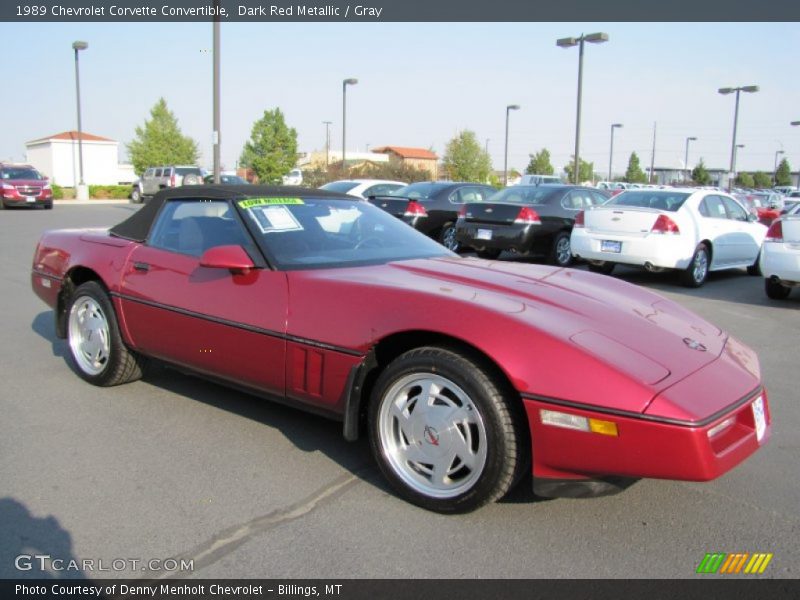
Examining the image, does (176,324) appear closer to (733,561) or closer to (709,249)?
(733,561)

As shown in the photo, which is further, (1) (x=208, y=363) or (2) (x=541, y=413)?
(1) (x=208, y=363)

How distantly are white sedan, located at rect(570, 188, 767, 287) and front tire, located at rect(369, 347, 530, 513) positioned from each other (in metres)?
7.21

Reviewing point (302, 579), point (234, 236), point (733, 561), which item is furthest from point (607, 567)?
point (234, 236)

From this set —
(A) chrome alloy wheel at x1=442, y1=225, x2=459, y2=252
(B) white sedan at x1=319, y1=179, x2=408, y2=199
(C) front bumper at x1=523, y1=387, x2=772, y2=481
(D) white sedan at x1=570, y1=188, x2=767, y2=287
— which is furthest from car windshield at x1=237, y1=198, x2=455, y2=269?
(B) white sedan at x1=319, y1=179, x2=408, y2=199

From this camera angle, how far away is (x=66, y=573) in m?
2.47

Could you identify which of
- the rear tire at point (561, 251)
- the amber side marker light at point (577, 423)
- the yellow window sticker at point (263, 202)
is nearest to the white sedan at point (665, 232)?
the rear tire at point (561, 251)

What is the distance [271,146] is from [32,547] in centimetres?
4525

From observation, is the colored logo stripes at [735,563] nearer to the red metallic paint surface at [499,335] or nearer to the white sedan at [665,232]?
the red metallic paint surface at [499,335]

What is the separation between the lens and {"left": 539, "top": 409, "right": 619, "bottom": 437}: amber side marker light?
2501 mm

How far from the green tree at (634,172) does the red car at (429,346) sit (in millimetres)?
71365

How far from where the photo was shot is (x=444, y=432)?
9.45 feet

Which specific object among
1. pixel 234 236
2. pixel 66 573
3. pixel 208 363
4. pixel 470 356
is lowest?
pixel 66 573

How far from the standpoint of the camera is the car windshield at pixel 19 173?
82.6 feet

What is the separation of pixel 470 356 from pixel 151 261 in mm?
2360
